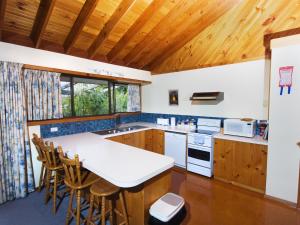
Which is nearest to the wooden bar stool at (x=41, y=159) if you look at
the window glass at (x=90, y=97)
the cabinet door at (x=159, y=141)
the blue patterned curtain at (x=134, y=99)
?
the window glass at (x=90, y=97)

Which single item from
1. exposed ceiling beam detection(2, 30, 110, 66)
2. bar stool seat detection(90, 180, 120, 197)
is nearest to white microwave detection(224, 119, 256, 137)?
bar stool seat detection(90, 180, 120, 197)

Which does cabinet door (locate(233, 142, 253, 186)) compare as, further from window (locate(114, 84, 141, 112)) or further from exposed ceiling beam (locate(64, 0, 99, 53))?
exposed ceiling beam (locate(64, 0, 99, 53))

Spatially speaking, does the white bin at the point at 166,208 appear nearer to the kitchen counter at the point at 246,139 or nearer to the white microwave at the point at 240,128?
the kitchen counter at the point at 246,139

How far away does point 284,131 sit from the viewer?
2.31 meters

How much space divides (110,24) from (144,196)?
267 cm

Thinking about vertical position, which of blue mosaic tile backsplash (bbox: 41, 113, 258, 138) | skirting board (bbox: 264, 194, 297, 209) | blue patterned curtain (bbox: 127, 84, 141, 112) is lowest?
skirting board (bbox: 264, 194, 297, 209)

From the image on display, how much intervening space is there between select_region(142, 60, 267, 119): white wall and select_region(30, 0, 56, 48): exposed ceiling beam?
2.89 m

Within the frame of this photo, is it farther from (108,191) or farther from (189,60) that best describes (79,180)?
(189,60)

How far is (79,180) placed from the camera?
5.71ft

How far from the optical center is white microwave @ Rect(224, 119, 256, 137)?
109 inches

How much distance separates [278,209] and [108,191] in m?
2.40

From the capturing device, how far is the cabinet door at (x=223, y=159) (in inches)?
114

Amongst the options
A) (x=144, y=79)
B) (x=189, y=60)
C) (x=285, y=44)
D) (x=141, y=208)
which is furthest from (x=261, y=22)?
(x=141, y=208)

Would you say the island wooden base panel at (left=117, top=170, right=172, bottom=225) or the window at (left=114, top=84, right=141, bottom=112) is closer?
the island wooden base panel at (left=117, top=170, right=172, bottom=225)
